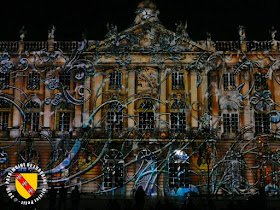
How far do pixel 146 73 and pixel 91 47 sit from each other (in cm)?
517

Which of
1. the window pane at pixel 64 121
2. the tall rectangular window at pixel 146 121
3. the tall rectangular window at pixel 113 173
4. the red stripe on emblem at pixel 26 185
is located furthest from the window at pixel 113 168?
the red stripe on emblem at pixel 26 185

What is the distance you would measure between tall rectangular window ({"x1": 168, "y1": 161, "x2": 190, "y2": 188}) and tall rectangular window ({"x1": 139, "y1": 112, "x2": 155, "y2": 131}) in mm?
3472

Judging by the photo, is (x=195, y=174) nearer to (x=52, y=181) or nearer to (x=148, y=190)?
(x=148, y=190)

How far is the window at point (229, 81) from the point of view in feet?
111

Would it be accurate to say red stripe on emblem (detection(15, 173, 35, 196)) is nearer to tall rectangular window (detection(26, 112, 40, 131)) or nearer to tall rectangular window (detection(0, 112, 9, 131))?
tall rectangular window (detection(26, 112, 40, 131))

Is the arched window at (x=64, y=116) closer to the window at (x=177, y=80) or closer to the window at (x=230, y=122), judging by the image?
the window at (x=177, y=80)

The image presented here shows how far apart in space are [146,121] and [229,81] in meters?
8.01

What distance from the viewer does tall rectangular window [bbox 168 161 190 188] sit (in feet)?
103

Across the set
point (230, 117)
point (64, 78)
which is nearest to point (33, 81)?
point (64, 78)

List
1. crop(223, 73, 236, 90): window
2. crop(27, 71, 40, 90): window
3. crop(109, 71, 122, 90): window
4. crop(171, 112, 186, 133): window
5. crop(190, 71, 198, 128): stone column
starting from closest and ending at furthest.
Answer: crop(190, 71, 198, 128): stone column → crop(171, 112, 186, 133): window → crop(109, 71, 122, 90): window → crop(223, 73, 236, 90): window → crop(27, 71, 40, 90): window

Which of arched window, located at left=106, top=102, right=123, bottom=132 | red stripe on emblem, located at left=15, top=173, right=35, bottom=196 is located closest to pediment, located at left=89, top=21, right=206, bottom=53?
arched window, located at left=106, top=102, right=123, bottom=132

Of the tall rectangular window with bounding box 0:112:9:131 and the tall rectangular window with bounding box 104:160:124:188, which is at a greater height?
the tall rectangular window with bounding box 0:112:9:131

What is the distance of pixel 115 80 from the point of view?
110ft

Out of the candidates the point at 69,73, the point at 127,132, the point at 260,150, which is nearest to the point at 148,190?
the point at 127,132
